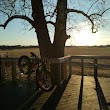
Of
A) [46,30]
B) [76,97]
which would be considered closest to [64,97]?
[76,97]

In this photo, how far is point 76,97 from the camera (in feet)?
27.2

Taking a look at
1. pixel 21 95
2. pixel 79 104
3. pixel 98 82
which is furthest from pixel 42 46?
pixel 79 104

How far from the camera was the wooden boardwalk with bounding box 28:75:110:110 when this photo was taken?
23.8 feet

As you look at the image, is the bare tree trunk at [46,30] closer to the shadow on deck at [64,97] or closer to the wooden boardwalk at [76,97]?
the wooden boardwalk at [76,97]

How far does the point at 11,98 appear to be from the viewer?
27.0 ft

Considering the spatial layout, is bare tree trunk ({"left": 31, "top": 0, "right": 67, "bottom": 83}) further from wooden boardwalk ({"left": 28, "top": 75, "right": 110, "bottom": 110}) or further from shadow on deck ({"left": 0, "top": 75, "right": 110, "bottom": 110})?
shadow on deck ({"left": 0, "top": 75, "right": 110, "bottom": 110})

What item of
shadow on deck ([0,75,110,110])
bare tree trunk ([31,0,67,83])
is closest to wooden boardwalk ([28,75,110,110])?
shadow on deck ([0,75,110,110])

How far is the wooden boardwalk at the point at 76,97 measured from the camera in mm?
7266

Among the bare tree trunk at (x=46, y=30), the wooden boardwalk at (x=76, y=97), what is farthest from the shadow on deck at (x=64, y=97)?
the bare tree trunk at (x=46, y=30)

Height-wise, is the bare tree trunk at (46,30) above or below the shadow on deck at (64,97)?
above

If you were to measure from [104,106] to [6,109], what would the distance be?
2.50m

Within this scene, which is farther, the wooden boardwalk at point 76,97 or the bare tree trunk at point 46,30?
the bare tree trunk at point 46,30

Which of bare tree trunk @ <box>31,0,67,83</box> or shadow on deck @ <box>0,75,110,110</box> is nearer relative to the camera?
shadow on deck @ <box>0,75,110,110</box>

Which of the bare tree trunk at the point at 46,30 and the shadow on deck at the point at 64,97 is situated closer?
the shadow on deck at the point at 64,97
